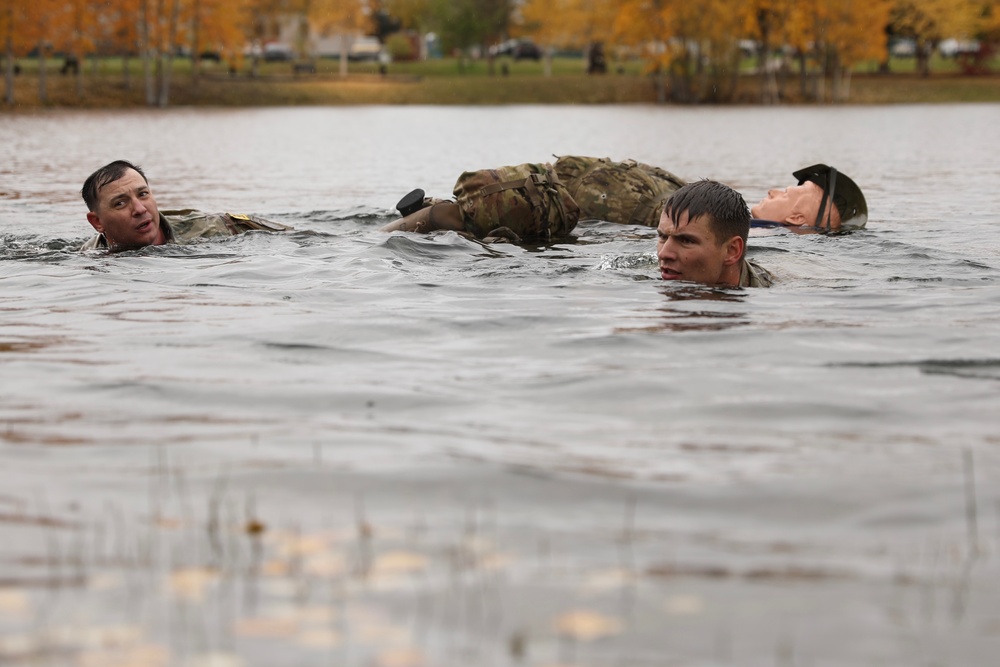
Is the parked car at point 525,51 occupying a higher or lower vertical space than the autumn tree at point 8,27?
higher

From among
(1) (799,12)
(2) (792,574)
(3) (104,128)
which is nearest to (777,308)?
(2) (792,574)

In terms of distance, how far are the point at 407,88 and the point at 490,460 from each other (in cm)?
7763

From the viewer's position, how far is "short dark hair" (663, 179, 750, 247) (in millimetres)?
8078

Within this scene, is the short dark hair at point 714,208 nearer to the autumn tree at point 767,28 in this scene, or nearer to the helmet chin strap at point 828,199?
the helmet chin strap at point 828,199

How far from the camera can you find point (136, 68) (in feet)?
288

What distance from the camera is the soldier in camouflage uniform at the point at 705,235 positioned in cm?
812

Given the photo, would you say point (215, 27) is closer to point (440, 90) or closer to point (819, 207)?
point (440, 90)

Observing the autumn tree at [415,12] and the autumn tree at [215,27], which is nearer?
the autumn tree at [215,27]

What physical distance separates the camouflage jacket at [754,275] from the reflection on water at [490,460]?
110 millimetres

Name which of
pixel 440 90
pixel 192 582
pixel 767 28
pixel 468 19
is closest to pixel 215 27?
pixel 440 90

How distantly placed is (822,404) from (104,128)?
1692 inches

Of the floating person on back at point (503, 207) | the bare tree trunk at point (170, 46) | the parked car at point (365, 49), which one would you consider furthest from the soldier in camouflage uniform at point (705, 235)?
the parked car at point (365, 49)

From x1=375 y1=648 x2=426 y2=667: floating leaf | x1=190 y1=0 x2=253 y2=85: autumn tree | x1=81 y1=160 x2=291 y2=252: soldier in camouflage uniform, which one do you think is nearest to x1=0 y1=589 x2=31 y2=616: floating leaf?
x1=375 y1=648 x2=426 y2=667: floating leaf

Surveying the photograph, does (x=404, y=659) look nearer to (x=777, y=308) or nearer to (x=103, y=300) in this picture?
(x=777, y=308)
